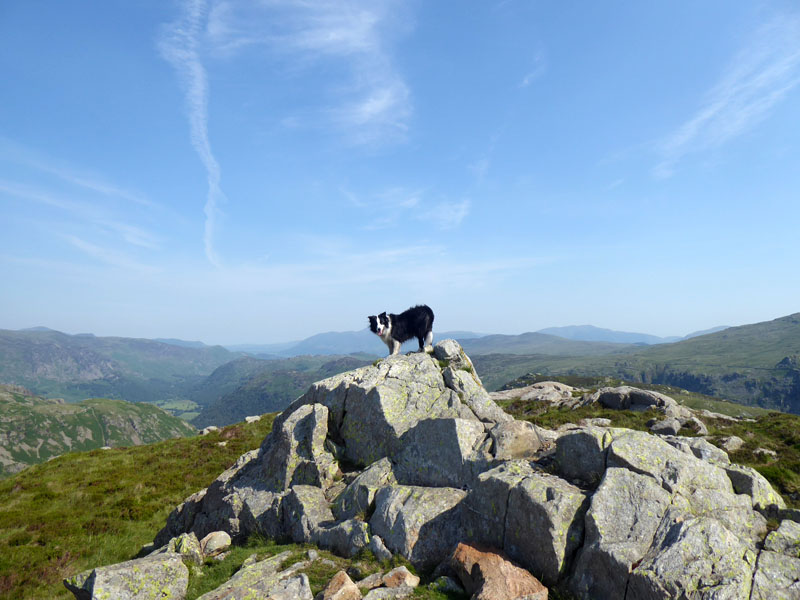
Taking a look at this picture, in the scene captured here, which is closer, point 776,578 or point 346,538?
point 776,578

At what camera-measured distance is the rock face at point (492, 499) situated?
9281 mm

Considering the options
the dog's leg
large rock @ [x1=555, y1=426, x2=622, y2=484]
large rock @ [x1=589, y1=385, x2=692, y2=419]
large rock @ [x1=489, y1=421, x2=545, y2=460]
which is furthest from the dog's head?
large rock @ [x1=589, y1=385, x2=692, y2=419]

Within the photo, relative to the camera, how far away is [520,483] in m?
11.7

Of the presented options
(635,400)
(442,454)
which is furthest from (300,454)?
(635,400)

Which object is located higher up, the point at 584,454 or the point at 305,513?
the point at 584,454

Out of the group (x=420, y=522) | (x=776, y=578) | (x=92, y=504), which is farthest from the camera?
(x=92, y=504)

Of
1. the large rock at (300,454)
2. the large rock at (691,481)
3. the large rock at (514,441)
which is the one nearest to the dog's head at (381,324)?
the large rock at (300,454)

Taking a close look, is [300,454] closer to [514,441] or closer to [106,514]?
[514,441]

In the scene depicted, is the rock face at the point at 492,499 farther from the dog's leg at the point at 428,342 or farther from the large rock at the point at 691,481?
the dog's leg at the point at 428,342

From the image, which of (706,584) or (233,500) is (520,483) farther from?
(233,500)

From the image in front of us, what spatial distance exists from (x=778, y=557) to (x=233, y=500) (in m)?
19.1

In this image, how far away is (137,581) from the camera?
Answer: 11406 millimetres

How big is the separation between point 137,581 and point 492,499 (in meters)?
10.9

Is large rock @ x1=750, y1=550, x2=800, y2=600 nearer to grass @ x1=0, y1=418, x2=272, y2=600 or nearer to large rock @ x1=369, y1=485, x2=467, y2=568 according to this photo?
large rock @ x1=369, y1=485, x2=467, y2=568
